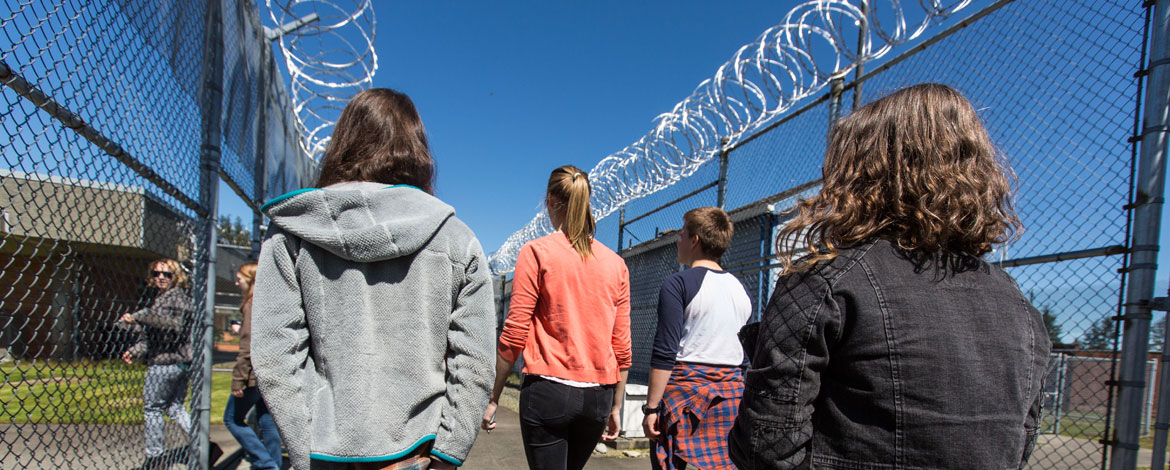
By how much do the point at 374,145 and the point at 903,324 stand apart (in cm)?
147

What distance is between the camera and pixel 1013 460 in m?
1.20

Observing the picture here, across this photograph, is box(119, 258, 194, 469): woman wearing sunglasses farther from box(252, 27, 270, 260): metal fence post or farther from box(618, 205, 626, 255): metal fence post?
→ box(618, 205, 626, 255): metal fence post

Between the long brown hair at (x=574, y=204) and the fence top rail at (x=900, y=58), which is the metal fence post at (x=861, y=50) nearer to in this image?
the fence top rail at (x=900, y=58)

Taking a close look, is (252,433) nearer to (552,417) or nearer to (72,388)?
(72,388)

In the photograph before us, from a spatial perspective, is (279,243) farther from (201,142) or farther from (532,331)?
(201,142)

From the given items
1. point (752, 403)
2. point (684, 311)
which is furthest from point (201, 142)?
point (752, 403)

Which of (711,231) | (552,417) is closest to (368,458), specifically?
(552,417)

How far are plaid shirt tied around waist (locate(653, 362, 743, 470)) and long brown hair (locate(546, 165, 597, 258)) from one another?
79cm

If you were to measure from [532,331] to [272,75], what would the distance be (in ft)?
11.0

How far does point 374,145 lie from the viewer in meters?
1.84

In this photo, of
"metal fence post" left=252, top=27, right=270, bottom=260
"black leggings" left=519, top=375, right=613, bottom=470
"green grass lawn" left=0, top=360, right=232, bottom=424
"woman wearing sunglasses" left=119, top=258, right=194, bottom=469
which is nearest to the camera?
"green grass lawn" left=0, top=360, right=232, bottom=424

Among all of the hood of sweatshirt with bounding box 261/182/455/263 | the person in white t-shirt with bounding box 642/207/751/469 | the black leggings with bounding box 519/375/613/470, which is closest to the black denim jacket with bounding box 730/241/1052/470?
the hood of sweatshirt with bounding box 261/182/455/263

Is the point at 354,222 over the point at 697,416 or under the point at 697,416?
over

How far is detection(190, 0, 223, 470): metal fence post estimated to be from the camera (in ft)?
10.1
